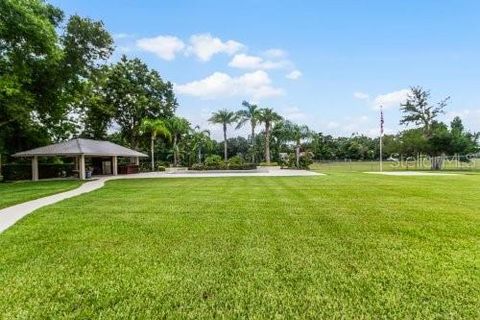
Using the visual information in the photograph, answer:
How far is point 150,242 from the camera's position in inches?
235

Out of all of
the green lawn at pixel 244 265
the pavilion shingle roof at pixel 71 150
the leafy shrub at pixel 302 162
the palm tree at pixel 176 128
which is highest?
the palm tree at pixel 176 128

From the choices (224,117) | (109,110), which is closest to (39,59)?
(109,110)

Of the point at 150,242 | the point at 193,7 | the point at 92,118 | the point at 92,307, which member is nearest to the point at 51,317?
the point at 92,307

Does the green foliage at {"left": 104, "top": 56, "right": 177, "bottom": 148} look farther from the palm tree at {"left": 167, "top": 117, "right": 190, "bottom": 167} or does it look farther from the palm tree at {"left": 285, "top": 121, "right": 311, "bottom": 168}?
the palm tree at {"left": 285, "top": 121, "right": 311, "bottom": 168}

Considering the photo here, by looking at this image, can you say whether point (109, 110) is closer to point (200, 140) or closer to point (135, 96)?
point (135, 96)

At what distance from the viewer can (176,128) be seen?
1801 inches

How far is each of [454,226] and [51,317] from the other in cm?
680

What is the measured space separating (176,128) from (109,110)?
8.50 metres

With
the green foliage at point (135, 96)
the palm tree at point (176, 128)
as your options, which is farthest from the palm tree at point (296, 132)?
the green foliage at point (135, 96)

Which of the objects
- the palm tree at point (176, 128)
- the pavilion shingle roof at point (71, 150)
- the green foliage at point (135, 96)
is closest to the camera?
the pavilion shingle roof at point (71, 150)

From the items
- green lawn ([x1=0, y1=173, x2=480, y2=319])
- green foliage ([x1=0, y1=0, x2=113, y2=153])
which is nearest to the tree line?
green foliage ([x1=0, y1=0, x2=113, y2=153])

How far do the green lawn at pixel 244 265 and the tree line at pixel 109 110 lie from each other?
49.5 ft

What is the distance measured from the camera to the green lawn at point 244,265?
343cm

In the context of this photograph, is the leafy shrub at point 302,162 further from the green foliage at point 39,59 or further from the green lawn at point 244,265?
the green lawn at point 244,265
